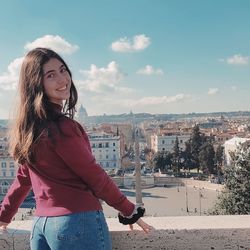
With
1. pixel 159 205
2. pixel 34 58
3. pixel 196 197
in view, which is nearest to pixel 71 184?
pixel 34 58

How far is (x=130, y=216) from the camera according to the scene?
5.02 ft

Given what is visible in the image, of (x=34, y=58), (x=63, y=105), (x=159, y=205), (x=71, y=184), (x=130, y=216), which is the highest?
(x=34, y=58)

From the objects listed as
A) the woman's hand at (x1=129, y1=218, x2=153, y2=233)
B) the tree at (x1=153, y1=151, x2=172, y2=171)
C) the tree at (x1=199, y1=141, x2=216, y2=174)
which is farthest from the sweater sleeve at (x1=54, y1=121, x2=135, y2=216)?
the tree at (x1=153, y1=151, x2=172, y2=171)

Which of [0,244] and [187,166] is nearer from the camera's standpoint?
[0,244]

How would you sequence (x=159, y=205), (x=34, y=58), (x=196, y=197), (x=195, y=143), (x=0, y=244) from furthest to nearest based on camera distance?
(x=195, y=143), (x=196, y=197), (x=159, y=205), (x=0, y=244), (x=34, y=58)

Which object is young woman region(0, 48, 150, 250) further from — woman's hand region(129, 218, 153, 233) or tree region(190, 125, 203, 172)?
tree region(190, 125, 203, 172)

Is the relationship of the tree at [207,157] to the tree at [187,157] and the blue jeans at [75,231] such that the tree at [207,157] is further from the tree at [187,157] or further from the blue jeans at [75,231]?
the blue jeans at [75,231]

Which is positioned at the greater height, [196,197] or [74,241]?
[74,241]

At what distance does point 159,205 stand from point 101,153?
2015 centimetres

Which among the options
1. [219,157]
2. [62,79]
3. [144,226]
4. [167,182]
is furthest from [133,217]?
[167,182]

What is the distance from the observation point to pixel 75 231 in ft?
4.42

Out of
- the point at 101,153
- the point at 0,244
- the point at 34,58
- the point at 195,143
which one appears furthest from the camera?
the point at 101,153

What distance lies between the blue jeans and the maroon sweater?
0.07ft

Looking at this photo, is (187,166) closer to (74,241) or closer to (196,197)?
(196,197)
